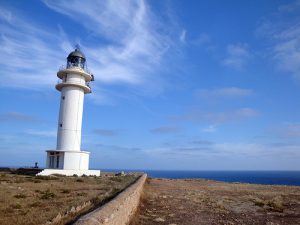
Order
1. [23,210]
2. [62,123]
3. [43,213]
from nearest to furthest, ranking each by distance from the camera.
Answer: [43,213]
[23,210]
[62,123]

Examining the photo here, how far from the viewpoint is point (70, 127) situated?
3331 centimetres

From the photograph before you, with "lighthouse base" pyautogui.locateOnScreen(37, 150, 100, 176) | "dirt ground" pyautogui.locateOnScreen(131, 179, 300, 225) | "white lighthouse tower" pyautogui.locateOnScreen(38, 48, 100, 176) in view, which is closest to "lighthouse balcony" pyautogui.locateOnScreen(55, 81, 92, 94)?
"white lighthouse tower" pyautogui.locateOnScreen(38, 48, 100, 176)

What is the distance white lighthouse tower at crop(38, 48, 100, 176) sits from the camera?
32688 millimetres

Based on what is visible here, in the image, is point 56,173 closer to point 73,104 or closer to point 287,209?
point 73,104

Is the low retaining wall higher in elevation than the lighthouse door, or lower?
lower

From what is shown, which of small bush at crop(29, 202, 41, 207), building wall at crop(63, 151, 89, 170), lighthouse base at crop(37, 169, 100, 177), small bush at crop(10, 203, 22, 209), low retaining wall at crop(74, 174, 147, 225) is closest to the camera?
low retaining wall at crop(74, 174, 147, 225)

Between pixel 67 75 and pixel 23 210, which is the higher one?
pixel 67 75

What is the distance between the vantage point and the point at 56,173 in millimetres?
30953

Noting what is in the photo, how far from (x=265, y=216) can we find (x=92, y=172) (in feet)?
75.3

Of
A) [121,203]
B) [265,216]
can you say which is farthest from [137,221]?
[265,216]

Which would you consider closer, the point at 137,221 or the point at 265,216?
the point at 137,221

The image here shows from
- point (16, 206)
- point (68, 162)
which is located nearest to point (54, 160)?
point (68, 162)

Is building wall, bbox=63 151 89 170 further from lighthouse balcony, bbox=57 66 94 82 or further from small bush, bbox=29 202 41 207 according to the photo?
small bush, bbox=29 202 41 207

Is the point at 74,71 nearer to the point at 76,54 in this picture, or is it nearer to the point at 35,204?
the point at 76,54
